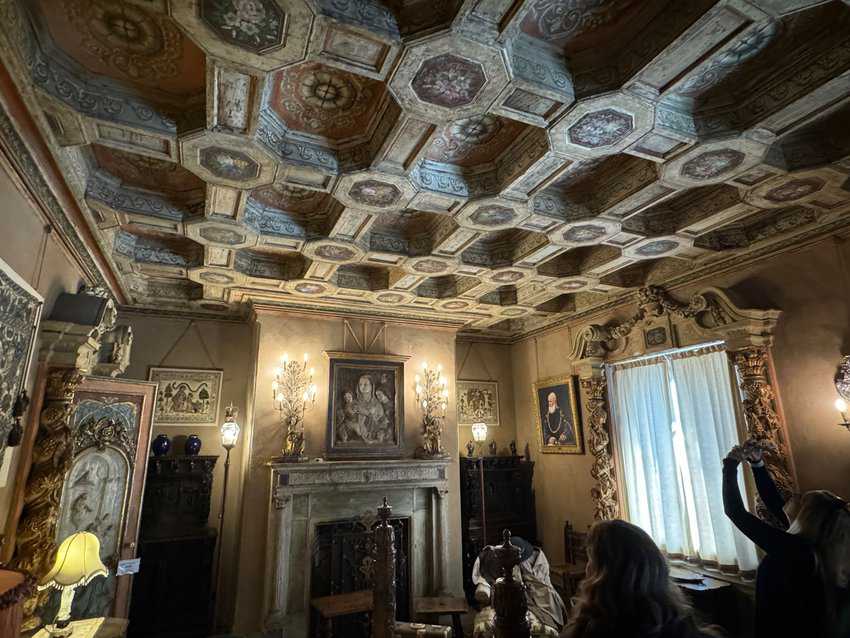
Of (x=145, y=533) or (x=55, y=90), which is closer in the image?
(x=55, y=90)

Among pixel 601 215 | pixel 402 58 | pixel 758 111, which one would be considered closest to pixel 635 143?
pixel 758 111

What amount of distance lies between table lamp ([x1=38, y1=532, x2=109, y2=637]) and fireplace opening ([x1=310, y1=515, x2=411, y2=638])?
3.15 m

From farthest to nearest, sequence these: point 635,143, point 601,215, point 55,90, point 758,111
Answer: point 601,215, point 635,143, point 758,111, point 55,90

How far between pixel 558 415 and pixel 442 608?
132 inches

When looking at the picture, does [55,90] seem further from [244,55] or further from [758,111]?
[758,111]

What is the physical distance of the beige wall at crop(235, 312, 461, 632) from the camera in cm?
584

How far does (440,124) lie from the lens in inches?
116

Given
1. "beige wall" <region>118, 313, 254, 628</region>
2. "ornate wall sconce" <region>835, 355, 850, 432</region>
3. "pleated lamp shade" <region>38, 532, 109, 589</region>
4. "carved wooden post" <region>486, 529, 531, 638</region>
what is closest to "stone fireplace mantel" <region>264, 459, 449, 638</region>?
"beige wall" <region>118, 313, 254, 628</region>

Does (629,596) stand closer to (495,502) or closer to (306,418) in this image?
(306,418)

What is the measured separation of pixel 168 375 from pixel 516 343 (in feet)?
19.3

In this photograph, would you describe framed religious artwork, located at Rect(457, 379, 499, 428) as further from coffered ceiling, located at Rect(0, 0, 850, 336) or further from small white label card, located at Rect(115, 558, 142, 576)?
small white label card, located at Rect(115, 558, 142, 576)

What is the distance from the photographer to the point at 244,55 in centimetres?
235

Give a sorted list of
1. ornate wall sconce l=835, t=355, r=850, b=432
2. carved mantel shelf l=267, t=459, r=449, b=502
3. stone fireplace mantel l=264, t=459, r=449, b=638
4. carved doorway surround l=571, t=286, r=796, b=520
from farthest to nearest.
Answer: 1. carved mantel shelf l=267, t=459, r=449, b=502
2. stone fireplace mantel l=264, t=459, r=449, b=638
3. carved doorway surround l=571, t=286, r=796, b=520
4. ornate wall sconce l=835, t=355, r=850, b=432

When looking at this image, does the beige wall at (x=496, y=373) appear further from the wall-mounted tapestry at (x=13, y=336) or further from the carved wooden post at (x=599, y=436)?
the wall-mounted tapestry at (x=13, y=336)
